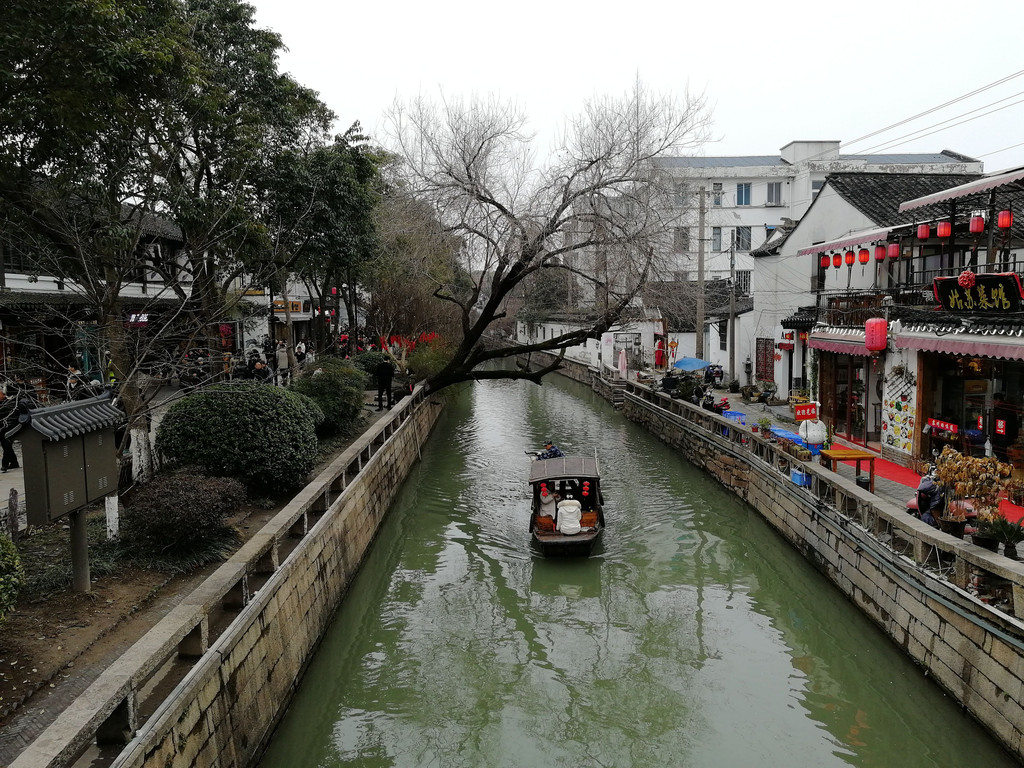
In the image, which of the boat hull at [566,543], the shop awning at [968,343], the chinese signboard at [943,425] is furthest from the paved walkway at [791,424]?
the boat hull at [566,543]

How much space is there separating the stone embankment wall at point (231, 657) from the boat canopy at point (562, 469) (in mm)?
3757

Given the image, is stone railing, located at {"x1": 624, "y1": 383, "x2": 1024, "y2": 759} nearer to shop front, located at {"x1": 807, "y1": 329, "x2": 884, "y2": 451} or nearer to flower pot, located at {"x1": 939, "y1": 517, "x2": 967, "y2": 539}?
flower pot, located at {"x1": 939, "y1": 517, "x2": 967, "y2": 539}

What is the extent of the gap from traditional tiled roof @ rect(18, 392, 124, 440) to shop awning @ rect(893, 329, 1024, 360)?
12.5m

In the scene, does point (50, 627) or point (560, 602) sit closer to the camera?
point (50, 627)

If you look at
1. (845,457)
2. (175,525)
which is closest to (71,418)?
(175,525)

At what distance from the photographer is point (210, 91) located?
45.3 feet

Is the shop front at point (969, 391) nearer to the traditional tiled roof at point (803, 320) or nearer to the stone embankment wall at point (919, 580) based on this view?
the stone embankment wall at point (919, 580)

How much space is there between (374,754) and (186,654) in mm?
2727

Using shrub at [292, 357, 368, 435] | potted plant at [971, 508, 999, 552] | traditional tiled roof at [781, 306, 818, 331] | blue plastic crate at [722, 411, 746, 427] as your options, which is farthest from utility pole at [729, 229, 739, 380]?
potted plant at [971, 508, 999, 552]

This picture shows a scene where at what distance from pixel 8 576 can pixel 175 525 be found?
2.97 m

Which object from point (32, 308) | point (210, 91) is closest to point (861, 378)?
point (210, 91)

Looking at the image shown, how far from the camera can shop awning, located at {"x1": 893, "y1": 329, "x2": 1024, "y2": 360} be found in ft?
38.0

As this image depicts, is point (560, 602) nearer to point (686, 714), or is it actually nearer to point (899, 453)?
point (686, 714)

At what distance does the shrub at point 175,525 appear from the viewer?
30.3ft
